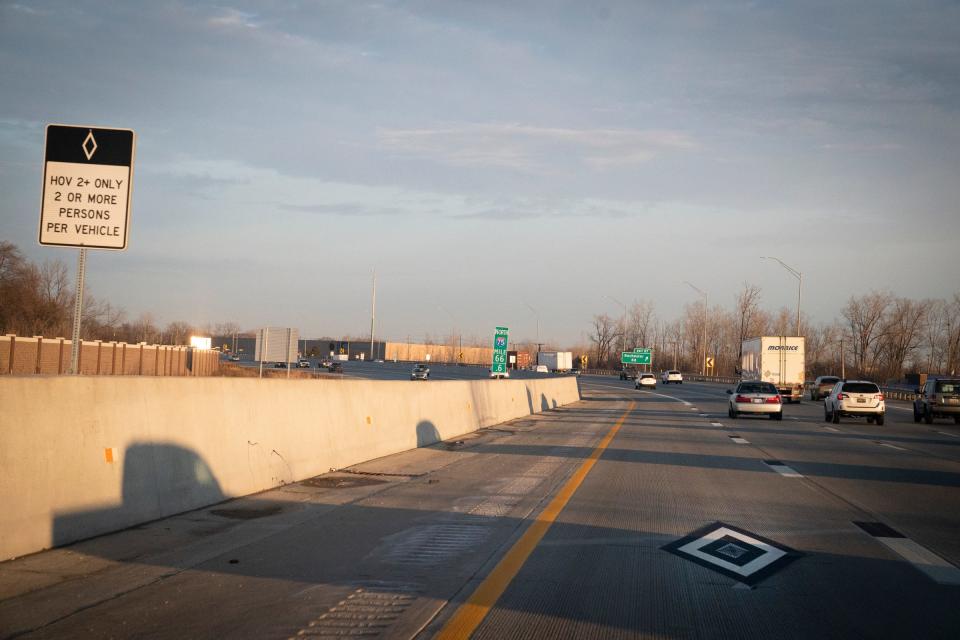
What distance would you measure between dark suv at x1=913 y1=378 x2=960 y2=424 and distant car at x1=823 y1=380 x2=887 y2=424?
3.06 metres

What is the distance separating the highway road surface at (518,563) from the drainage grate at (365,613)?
0.02m

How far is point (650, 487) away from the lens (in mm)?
13969

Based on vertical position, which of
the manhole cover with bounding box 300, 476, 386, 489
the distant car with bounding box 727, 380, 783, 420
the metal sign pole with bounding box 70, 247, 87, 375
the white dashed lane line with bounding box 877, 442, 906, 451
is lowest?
the manhole cover with bounding box 300, 476, 386, 489

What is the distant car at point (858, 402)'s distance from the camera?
115ft

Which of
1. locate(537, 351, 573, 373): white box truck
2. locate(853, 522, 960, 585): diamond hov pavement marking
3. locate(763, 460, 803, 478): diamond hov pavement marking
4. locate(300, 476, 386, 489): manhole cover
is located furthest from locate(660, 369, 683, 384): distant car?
locate(853, 522, 960, 585): diamond hov pavement marking

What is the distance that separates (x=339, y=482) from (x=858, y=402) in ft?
91.8

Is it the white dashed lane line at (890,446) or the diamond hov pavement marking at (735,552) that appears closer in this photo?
the diamond hov pavement marking at (735,552)

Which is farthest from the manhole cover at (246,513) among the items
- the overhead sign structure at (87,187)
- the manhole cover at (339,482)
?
the overhead sign structure at (87,187)

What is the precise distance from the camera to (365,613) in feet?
21.0

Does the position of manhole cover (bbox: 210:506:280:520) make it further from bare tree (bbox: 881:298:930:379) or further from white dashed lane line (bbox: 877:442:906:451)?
bare tree (bbox: 881:298:930:379)

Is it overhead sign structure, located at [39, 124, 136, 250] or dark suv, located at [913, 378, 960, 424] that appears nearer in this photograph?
overhead sign structure, located at [39, 124, 136, 250]

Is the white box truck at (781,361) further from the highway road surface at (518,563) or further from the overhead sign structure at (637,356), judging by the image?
the overhead sign structure at (637,356)

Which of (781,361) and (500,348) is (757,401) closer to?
(500,348)

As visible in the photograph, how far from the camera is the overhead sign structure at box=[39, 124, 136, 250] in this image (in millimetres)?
9305
